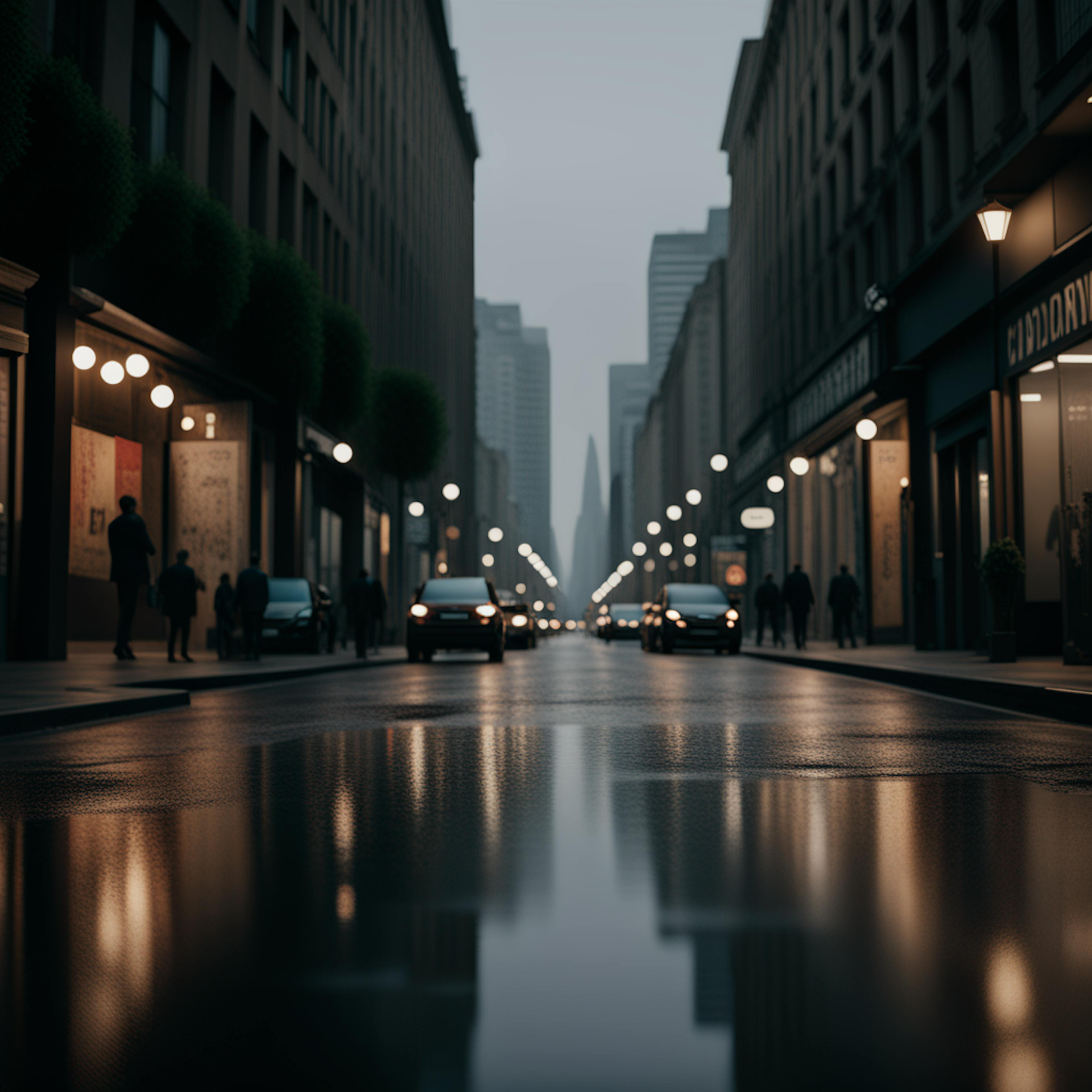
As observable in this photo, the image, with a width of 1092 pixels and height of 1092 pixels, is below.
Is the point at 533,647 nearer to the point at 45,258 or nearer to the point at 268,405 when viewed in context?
the point at 268,405

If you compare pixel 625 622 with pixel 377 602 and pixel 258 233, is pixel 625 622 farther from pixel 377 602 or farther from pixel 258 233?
pixel 258 233

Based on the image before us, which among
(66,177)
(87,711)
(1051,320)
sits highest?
(66,177)

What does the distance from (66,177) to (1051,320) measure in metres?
13.1

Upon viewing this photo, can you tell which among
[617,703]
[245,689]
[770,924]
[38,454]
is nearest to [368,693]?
[245,689]

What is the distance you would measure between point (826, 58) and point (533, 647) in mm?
21243

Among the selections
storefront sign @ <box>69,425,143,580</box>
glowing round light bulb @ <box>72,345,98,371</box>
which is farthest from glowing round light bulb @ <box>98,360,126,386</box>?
storefront sign @ <box>69,425,143,580</box>

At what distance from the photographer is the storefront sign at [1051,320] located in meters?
Answer: 17.4

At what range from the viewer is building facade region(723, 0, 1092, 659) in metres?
18.6

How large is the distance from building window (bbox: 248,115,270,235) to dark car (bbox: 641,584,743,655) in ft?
41.0

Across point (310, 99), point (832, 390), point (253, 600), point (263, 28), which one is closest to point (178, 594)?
point (253, 600)

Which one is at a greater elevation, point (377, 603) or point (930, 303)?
point (930, 303)

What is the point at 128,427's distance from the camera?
84.9ft

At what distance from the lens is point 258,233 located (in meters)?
29.3

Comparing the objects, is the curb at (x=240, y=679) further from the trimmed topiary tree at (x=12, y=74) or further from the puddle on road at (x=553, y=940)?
the puddle on road at (x=553, y=940)
